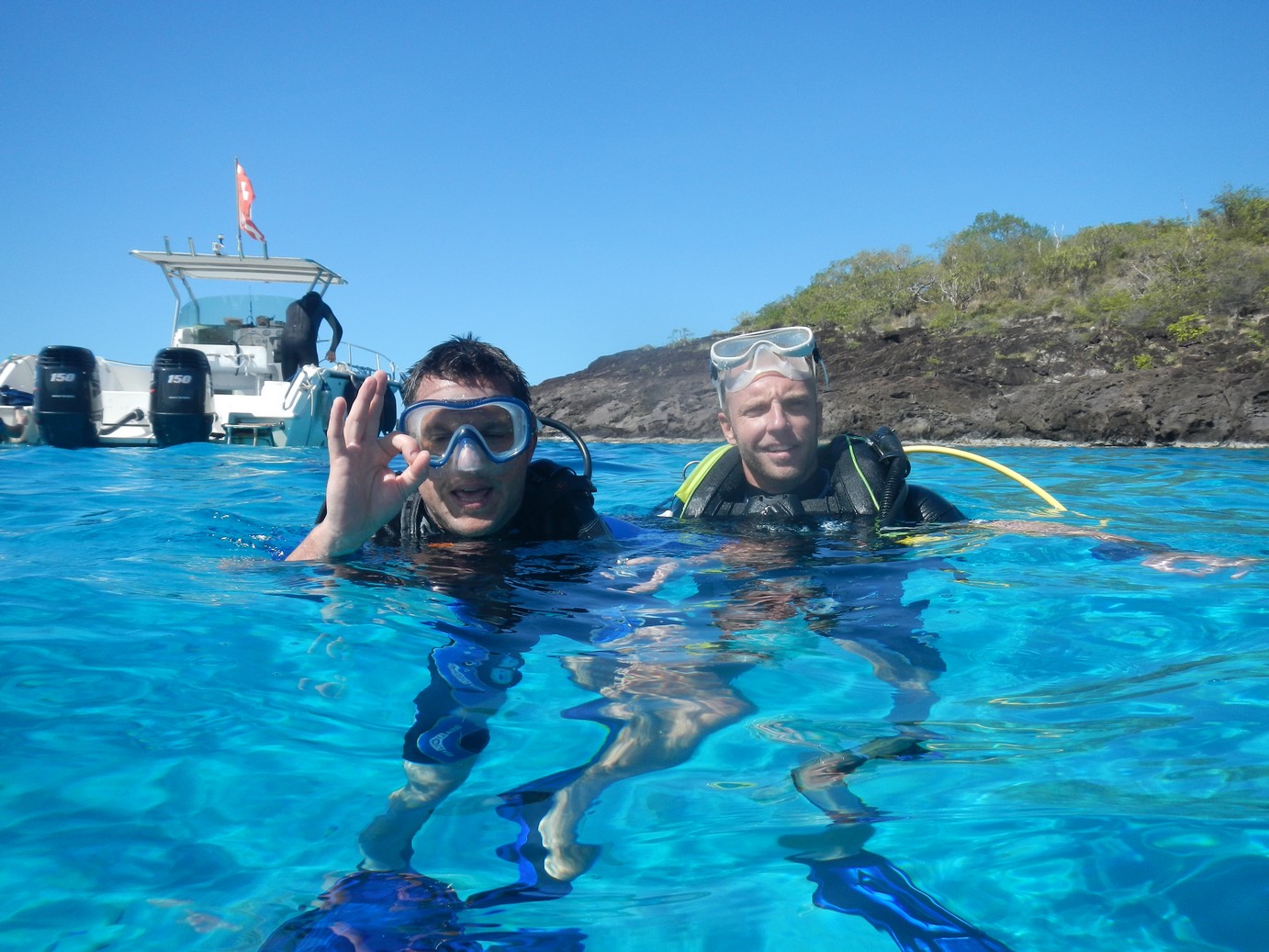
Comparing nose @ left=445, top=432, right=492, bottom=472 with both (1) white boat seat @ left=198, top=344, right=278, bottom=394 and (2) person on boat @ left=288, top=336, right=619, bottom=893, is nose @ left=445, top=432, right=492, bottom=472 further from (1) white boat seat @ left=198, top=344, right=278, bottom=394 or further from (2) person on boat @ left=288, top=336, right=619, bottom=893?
(1) white boat seat @ left=198, top=344, right=278, bottom=394

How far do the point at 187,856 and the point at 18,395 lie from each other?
1160 cm

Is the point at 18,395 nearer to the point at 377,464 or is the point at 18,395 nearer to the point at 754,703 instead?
the point at 377,464

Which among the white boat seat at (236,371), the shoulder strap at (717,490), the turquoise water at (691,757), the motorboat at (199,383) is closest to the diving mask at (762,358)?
the shoulder strap at (717,490)

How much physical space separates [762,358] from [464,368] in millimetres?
1223

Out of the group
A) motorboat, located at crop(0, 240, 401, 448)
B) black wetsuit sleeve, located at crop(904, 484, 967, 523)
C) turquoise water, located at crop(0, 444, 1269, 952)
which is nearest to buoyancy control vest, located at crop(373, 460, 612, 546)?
turquoise water, located at crop(0, 444, 1269, 952)

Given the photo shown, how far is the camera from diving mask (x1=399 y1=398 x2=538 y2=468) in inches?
108

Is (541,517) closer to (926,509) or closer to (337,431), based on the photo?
(337,431)

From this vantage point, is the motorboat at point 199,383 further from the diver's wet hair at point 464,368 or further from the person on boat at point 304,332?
the diver's wet hair at point 464,368

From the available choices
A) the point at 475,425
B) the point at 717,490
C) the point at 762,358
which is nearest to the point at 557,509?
the point at 475,425

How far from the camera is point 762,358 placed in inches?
137

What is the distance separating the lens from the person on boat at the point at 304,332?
11.5 m

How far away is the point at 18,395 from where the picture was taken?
34.7 feet

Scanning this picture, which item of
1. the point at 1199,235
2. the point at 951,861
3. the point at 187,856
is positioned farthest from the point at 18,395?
the point at 1199,235

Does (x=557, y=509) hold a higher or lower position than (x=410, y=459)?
lower
